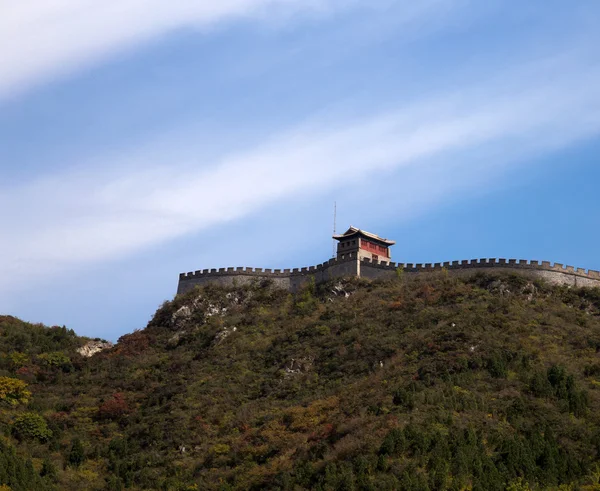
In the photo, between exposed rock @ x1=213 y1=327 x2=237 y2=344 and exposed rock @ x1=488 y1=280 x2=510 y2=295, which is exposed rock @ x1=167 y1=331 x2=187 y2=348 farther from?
exposed rock @ x1=488 y1=280 x2=510 y2=295

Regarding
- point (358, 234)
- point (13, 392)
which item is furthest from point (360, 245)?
point (13, 392)

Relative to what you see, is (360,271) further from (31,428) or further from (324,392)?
(31,428)

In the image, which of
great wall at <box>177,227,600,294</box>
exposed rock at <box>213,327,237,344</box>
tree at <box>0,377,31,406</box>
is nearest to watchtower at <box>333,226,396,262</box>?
great wall at <box>177,227,600,294</box>

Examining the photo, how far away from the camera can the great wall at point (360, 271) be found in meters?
106

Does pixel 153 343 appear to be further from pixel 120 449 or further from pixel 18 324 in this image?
pixel 120 449

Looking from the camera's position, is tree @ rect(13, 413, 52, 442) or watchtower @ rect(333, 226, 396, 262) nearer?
tree @ rect(13, 413, 52, 442)

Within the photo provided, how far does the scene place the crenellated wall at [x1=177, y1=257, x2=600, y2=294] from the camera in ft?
348

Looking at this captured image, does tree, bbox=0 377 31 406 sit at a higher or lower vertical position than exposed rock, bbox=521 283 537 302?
lower

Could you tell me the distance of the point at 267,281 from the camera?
115062mm

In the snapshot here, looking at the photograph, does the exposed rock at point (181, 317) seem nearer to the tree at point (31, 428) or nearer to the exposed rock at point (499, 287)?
the tree at point (31, 428)

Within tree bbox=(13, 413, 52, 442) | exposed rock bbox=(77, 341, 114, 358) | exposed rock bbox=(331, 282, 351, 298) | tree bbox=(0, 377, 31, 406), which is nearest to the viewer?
tree bbox=(13, 413, 52, 442)

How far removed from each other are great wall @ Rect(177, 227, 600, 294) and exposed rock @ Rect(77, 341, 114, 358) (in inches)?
397

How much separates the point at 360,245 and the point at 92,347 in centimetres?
2476

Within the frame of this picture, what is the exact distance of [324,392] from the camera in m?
92.4
